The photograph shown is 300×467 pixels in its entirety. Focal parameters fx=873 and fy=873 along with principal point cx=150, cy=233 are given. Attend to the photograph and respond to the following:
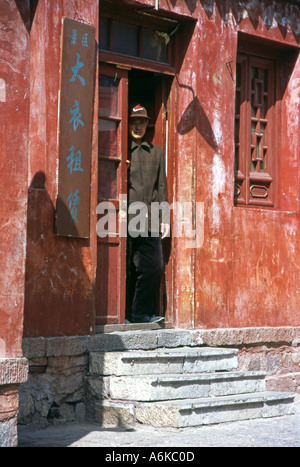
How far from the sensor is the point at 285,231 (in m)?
10.1

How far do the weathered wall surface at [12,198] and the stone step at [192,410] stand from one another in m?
1.55

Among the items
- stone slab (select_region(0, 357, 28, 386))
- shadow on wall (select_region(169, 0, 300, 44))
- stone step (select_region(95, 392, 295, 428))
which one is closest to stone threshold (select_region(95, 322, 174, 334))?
stone step (select_region(95, 392, 295, 428))

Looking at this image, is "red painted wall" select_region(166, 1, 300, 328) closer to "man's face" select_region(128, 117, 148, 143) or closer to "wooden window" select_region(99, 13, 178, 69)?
"wooden window" select_region(99, 13, 178, 69)

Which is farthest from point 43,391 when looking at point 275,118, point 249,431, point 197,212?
point 275,118

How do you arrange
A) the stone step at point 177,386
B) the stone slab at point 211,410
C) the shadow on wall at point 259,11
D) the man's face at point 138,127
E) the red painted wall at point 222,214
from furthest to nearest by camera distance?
1. the shadow on wall at point 259,11
2. the red painted wall at point 222,214
3. the man's face at point 138,127
4. the stone step at point 177,386
5. the stone slab at point 211,410

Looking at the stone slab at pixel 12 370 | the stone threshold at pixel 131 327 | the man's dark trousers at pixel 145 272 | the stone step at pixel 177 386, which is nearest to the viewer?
the stone slab at pixel 12 370

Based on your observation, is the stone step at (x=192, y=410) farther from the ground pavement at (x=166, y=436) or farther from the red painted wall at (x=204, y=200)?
the red painted wall at (x=204, y=200)

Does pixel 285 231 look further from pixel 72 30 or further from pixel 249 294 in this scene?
pixel 72 30

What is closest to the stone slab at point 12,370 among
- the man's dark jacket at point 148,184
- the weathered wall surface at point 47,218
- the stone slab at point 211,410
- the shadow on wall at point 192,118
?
the weathered wall surface at point 47,218

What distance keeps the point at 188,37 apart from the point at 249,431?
422 centimetres

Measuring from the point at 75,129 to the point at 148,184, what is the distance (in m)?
1.36

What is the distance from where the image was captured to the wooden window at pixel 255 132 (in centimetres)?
998

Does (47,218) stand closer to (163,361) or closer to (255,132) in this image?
(163,361)

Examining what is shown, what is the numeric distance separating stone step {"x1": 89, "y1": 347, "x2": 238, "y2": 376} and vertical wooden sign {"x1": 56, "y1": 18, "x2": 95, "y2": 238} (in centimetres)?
114
